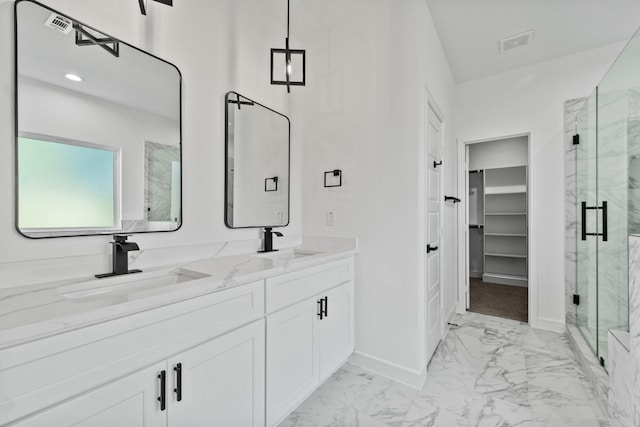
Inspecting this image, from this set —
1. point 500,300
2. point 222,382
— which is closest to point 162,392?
point 222,382

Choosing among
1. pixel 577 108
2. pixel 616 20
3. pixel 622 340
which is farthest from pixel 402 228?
pixel 616 20

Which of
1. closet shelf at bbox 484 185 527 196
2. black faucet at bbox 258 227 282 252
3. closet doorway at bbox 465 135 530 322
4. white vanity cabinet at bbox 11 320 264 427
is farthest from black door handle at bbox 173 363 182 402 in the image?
closet shelf at bbox 484 185 527 196

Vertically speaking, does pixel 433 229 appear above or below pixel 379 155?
below

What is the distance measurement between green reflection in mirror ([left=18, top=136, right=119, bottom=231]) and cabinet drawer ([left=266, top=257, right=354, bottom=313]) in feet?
2.87

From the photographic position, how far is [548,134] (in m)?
2.96

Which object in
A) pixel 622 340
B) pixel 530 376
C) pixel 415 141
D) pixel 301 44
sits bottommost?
pixel 530 376

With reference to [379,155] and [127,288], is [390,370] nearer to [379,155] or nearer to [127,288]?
[379,155]

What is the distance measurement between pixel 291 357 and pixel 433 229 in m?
1.60

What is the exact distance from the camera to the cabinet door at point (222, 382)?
1.08m

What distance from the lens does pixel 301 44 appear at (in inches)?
103

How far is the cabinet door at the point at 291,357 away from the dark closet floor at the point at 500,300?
8.78 ft

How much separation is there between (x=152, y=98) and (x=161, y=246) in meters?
0.83

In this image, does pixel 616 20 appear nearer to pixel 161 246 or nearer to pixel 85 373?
pixel 161 246

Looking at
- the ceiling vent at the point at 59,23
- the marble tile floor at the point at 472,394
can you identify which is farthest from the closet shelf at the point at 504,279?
the ceiling vent at the point at 59,23
